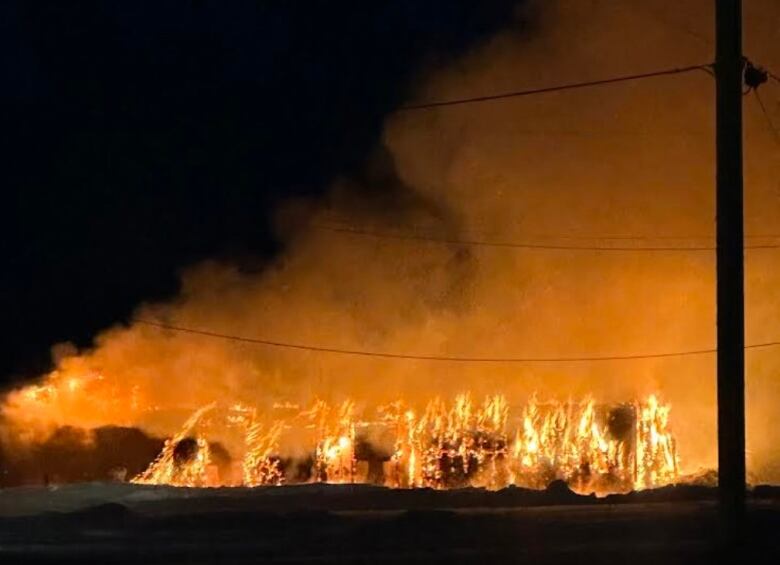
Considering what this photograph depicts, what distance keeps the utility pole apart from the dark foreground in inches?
23.9

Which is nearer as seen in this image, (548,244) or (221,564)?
(221,564)

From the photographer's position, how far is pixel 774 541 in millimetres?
10844

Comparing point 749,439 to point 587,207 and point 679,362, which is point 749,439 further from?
point 587,207

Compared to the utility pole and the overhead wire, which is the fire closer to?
the overhead wire

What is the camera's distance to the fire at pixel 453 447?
23.1 meters

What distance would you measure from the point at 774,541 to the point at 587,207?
15836 millimetres

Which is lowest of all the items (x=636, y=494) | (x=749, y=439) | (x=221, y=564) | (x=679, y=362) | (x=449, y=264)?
(x=221, y=564)

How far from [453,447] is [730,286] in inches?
549

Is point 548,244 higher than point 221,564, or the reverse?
point 548,244

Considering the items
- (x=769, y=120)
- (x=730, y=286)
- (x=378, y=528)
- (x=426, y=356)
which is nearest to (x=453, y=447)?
(x=426, y=356)

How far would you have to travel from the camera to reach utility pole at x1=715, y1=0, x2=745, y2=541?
10.2 metres

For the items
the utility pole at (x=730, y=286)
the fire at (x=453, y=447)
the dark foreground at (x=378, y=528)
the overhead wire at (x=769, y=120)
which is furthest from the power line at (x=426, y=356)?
the utility pole at (x=730, y=286)

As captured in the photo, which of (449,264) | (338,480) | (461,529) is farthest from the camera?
(449,264)

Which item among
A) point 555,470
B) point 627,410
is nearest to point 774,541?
point 555,470
